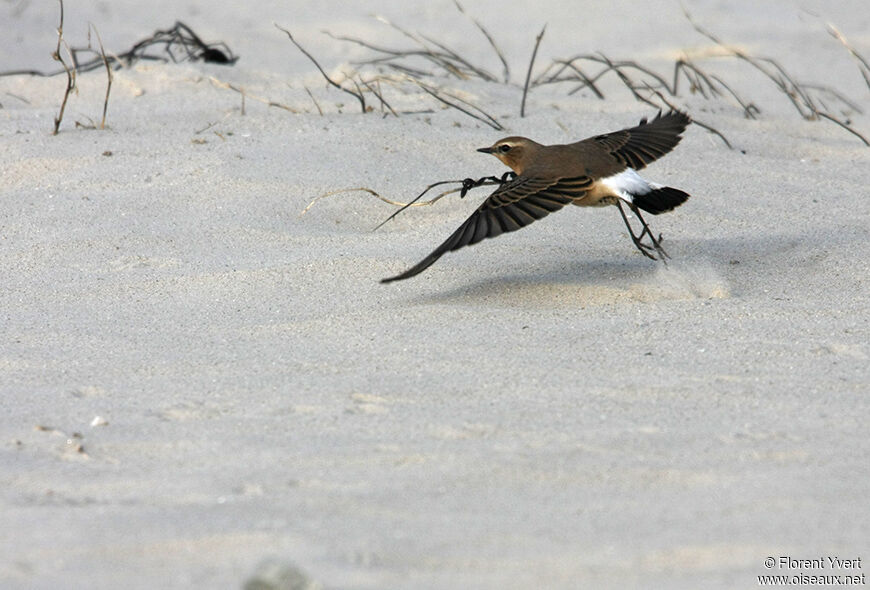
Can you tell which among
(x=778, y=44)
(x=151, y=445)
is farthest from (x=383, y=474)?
(x=778, y=44)

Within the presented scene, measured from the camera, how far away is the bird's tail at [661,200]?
149 inches

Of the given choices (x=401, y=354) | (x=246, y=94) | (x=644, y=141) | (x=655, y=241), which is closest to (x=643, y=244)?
(x=655, y=241)

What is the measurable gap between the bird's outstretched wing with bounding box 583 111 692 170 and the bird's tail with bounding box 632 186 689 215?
0.30 m

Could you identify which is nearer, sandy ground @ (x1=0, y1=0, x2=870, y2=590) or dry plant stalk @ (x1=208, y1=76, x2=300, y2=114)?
sandy ground @ (x1=0, y1=0, x2=870, y2=590)

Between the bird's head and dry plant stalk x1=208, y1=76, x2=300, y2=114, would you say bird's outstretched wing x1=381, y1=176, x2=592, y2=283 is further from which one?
dry plant stalk x1=208, y1=76, x2=300, y2=114

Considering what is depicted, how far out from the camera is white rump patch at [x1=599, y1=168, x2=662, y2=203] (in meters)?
3.81

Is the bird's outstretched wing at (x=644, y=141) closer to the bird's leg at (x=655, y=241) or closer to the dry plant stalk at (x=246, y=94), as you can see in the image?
the bird's leg at (x=655, y=241)

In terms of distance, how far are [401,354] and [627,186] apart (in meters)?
1.25

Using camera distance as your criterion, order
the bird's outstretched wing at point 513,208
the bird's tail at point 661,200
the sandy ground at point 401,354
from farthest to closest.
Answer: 1. the bird's tail at point 661,200
2. the bird's outstretched wing at point 513,208
3. the sandy ground at point 401,354

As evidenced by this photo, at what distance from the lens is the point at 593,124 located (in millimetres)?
5438

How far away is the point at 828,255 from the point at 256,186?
2376mm

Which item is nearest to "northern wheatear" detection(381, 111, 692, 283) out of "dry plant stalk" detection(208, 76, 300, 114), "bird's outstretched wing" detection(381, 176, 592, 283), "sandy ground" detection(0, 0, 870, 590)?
"bird's outstretched wing" detection(381, 176, 592, 283)

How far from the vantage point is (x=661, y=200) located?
3795 mm

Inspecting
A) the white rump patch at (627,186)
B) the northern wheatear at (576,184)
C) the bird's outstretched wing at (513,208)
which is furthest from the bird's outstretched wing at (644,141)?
the bird's outstretched wing at (513,208)
